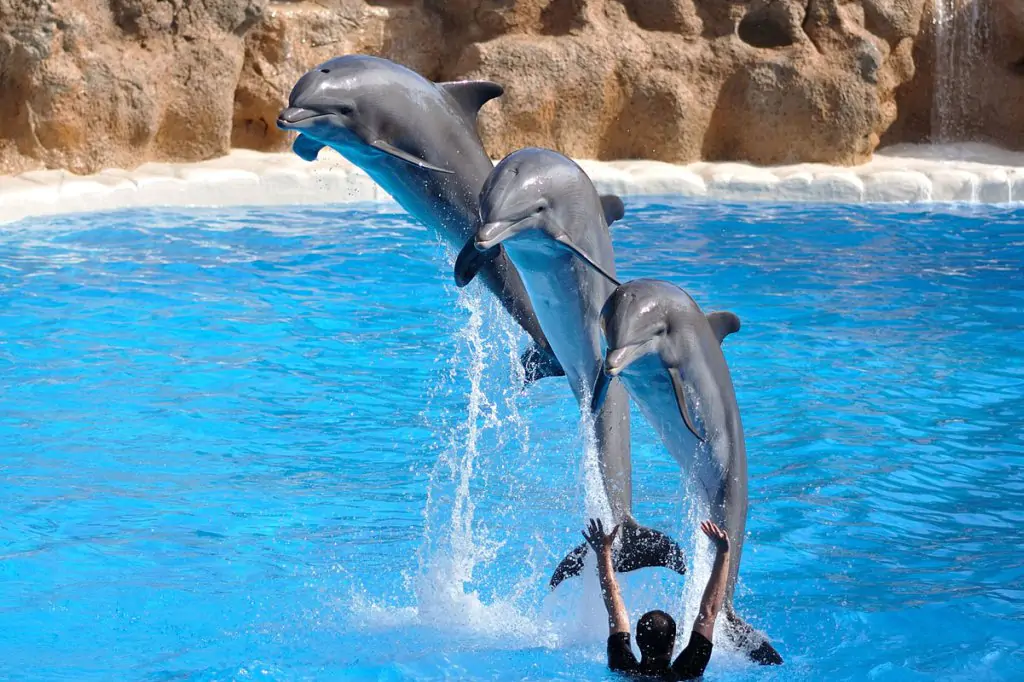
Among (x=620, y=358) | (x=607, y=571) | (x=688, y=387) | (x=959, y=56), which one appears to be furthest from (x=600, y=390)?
(x=959, y=56)

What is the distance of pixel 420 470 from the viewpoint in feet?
21.3

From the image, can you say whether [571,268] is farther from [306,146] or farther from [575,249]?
[306,146]

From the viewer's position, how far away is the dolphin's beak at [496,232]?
3760 mm

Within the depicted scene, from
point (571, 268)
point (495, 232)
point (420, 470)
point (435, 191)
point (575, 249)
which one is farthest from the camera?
point (420, 470)

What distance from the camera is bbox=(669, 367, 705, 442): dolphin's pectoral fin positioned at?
12.4ft

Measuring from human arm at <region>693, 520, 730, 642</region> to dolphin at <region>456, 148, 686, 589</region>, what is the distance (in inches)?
16.2

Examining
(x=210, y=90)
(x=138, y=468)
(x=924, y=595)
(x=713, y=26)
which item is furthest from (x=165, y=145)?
(x=924, y=595)

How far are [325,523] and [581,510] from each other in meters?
1.23

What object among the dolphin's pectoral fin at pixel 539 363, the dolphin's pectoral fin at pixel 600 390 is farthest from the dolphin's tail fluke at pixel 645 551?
the dolphin's pectoral fin at pixel 600 390

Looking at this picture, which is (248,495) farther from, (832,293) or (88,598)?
(832,293)

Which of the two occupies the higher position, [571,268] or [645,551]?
[571,268]

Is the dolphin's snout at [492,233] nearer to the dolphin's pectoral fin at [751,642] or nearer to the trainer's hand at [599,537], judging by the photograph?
the trainer's hand at [599,537]

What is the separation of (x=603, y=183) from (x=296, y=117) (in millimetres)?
9754

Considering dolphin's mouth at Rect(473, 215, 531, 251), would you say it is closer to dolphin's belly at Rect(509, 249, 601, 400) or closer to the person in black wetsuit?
dolphin's belly at Rect(509, 249, 601, 400)
